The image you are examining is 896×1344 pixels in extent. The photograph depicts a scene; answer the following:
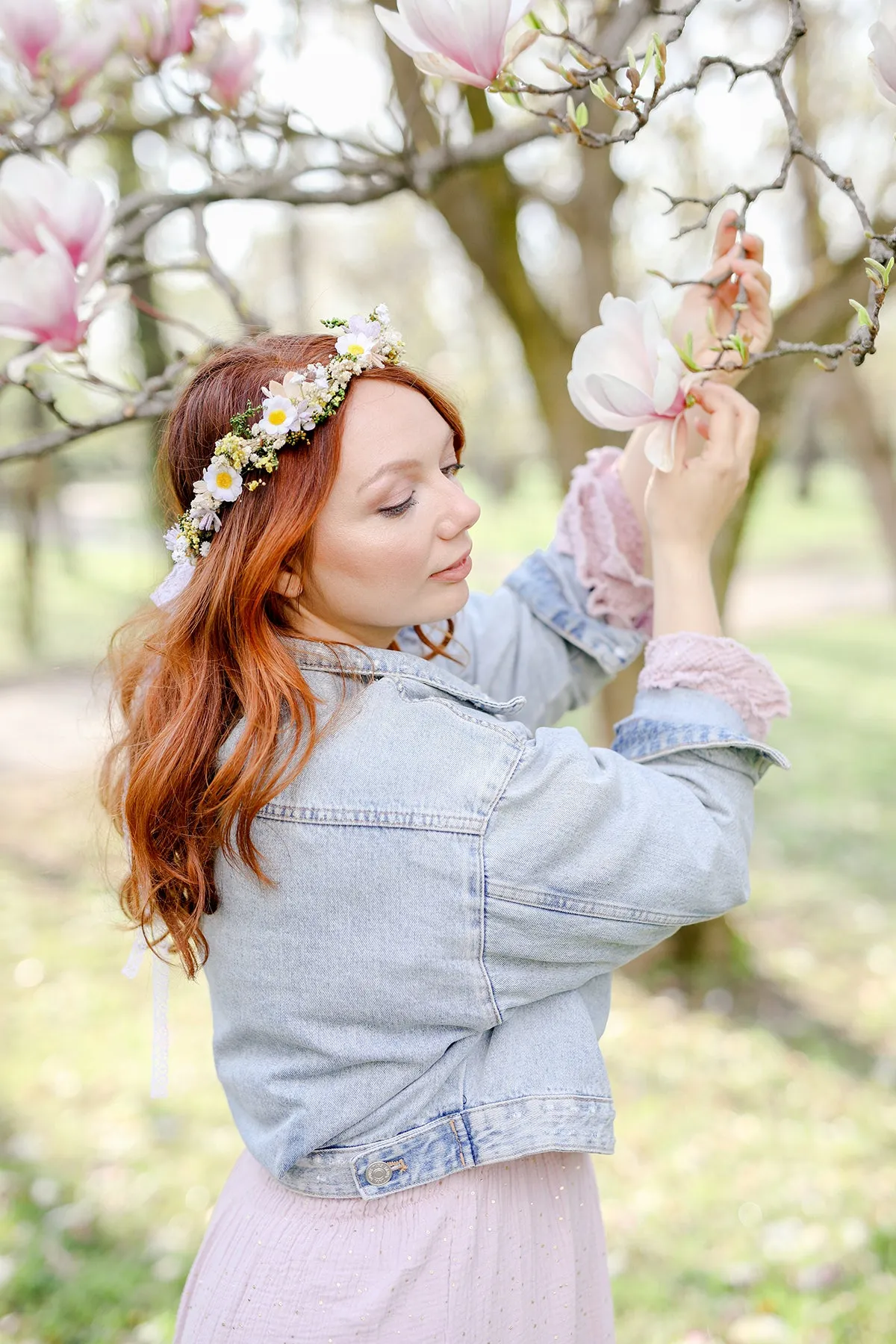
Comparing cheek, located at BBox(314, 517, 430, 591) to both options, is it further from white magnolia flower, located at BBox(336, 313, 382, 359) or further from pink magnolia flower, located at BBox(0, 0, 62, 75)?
pink magnolia flower, located at BBox(0, 0, 62, 75)

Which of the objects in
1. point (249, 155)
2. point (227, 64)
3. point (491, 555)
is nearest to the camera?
point (227, 64)

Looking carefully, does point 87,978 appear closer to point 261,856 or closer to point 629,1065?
point 629,1065

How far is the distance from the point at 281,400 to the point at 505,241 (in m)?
2.58

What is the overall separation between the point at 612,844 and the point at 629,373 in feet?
1.57

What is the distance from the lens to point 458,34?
1.12 metres

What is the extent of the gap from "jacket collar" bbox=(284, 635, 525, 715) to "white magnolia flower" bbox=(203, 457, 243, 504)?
169 mm

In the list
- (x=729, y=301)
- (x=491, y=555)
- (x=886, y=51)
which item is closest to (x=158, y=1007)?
(x=729, y=301)

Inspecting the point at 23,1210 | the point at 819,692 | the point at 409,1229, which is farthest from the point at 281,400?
the point at 819,692

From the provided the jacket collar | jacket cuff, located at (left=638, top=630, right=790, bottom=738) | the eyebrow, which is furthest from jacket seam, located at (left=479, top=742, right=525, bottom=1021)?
the eyebrow

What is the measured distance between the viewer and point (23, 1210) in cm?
305

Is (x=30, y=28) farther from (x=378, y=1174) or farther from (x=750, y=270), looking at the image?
(x=378, y=1174)

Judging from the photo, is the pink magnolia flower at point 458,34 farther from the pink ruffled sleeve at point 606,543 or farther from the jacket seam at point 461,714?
the jacket seam at point 461,714

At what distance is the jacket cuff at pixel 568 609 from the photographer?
5.23 feet

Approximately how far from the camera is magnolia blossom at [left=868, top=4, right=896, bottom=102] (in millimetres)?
986
